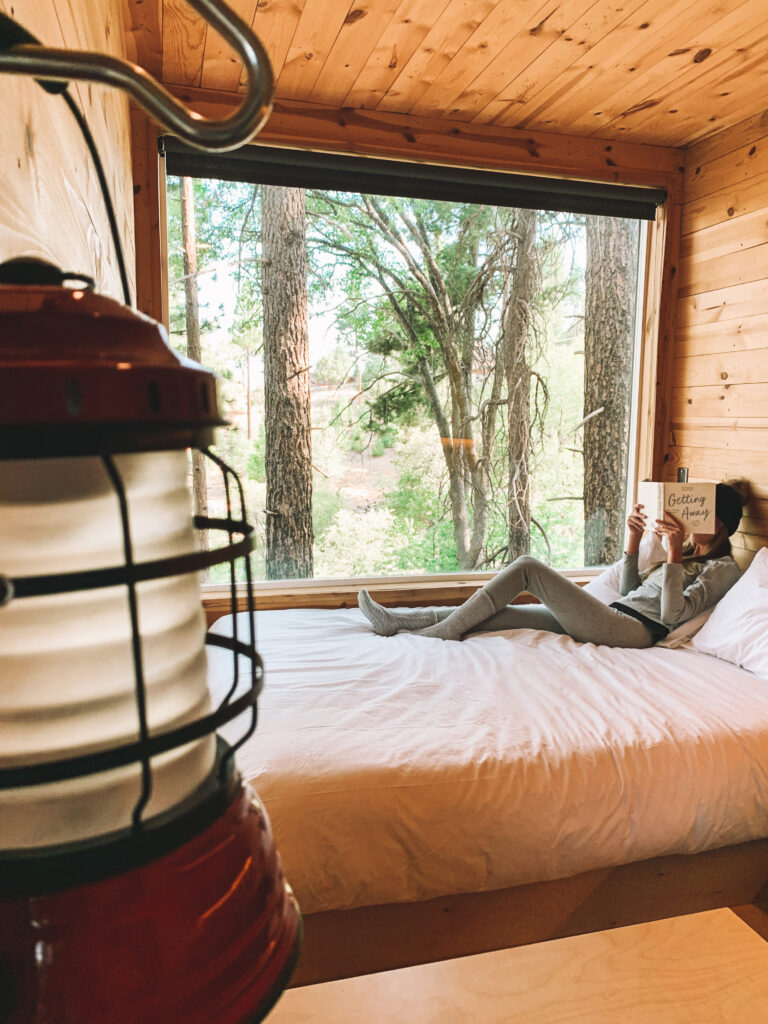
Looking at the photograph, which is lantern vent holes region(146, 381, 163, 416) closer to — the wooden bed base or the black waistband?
the wooden bed base

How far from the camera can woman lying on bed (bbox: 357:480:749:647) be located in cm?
258

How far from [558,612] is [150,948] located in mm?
2484

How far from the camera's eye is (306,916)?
57.9 inches

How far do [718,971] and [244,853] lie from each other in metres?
0.76

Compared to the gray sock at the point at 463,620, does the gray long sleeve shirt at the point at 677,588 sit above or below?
above

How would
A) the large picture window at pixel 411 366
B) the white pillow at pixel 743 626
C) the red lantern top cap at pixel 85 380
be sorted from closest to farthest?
1. the red lantern top cap at pixel 85 380
2. the white pillow at pixel 743 626
3. the large picture window at pixel 411 366

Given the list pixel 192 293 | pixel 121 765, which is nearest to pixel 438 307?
pixel 192 293

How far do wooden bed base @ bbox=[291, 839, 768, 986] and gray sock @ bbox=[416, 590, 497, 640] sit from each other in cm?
106

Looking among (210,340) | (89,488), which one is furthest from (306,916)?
(210,340)

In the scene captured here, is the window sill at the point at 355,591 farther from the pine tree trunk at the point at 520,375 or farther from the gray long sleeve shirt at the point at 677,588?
the gray long sleeve shirt at the point at 677,588

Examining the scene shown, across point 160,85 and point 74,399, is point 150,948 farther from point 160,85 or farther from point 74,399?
point 160,85

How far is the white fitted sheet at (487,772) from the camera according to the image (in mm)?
1471

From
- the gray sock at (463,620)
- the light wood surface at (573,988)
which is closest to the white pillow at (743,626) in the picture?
the gray sock at (463,620)

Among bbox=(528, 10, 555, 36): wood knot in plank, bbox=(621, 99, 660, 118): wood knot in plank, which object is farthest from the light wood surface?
bbox=(621, 99, 660, 118): wood knot in plank
